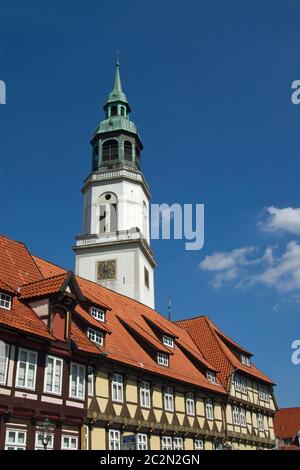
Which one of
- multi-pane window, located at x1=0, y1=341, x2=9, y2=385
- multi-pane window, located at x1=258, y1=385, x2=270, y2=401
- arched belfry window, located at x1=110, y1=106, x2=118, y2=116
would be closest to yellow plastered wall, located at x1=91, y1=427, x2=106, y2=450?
multi-pane window, located at x1=0, y1=341, x2=9, y2=385

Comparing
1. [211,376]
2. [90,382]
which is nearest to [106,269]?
[211,376]

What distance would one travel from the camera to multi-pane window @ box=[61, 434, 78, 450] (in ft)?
80.5

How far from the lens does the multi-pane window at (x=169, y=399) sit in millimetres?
32406

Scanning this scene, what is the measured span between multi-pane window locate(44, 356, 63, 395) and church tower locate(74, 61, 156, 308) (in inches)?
1181

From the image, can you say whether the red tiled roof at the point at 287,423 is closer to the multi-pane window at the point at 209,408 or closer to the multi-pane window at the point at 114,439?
the multi-pane window at the point at 209,408

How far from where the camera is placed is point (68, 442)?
81.4 feet

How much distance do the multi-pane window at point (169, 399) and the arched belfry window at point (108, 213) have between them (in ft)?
92.0

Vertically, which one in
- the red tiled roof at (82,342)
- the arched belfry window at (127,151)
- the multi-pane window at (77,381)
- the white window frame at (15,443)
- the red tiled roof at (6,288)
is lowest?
the white window frame at (15,443)

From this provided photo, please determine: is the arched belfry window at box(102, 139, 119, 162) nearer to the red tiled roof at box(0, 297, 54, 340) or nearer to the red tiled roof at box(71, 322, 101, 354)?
the red tiled roof at box(71, 322, 101, 354)

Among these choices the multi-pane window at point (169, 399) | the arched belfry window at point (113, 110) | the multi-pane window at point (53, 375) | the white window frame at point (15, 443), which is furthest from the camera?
the arched belfry window at point (113, 110)

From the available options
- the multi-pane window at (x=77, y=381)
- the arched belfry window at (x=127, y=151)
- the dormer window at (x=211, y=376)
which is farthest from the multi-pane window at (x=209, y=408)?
the arched belfry window at (x=127, y=151)

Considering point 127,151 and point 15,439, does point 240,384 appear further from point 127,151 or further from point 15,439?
point 127,151

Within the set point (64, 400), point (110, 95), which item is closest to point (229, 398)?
point (64, 400)
